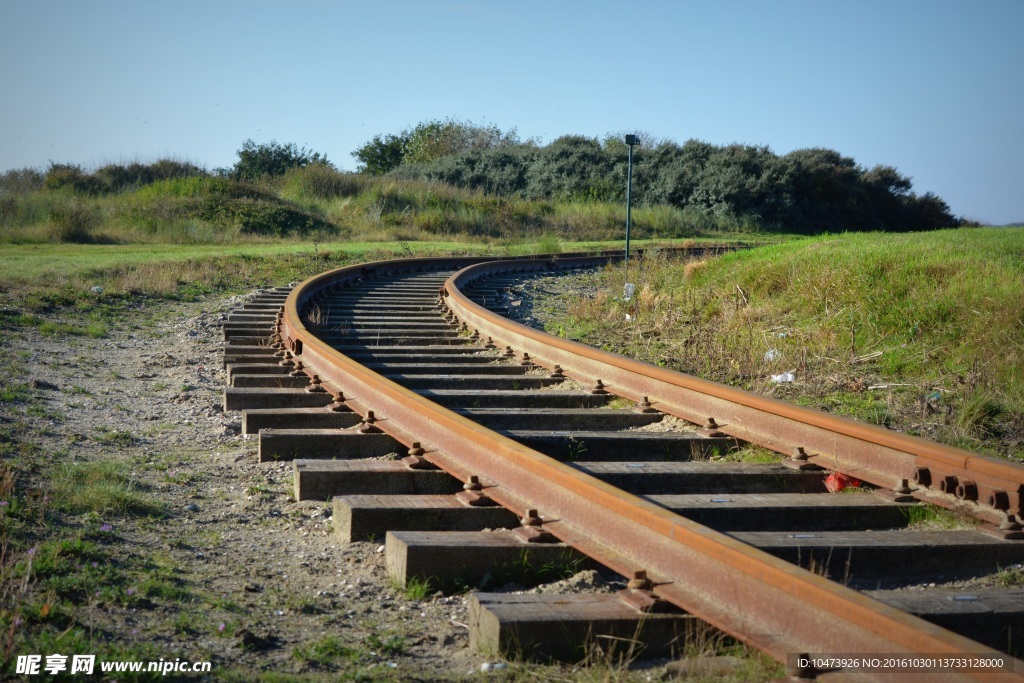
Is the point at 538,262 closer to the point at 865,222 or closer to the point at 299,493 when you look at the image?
the point at 299,493

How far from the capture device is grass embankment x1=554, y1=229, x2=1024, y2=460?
6359 mm

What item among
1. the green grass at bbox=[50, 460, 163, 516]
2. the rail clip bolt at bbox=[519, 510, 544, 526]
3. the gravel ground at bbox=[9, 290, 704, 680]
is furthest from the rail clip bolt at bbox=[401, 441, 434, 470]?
the green grass at bbox=[50, 460, 163, 516]

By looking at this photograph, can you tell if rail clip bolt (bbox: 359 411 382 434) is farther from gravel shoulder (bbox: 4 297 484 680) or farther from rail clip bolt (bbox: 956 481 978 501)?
rail clip bolt (bbox: 956 481 978 501)

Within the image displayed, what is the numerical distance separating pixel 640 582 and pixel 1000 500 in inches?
69.4

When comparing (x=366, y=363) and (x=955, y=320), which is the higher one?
(x=955, y=320)

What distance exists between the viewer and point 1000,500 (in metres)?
4.15

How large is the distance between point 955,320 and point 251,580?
6044mm

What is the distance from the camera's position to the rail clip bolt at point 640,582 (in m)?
3.36

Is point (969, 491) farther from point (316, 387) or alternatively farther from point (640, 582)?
point (316, 387)

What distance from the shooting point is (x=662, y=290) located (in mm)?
11961

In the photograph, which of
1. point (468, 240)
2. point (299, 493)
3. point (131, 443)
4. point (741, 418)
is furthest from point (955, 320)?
point (468, 240)

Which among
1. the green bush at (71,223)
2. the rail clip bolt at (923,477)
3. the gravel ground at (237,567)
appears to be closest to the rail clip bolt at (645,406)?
the rail clip bolt at (923,477)

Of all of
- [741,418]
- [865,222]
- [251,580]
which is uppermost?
[865,222]

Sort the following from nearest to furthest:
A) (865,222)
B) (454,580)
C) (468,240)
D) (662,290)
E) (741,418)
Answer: (454,580) → (741,418) → (662,290) → (468,240) → (865,222)
